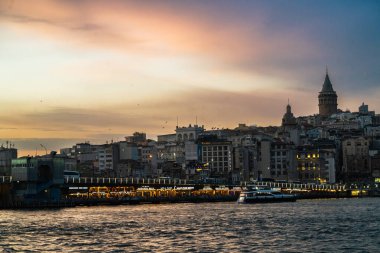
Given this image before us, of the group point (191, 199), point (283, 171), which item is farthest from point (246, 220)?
point (283, 171)

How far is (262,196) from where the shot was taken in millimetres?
140250

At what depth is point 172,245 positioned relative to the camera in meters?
59.8

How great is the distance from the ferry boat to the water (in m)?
43.1

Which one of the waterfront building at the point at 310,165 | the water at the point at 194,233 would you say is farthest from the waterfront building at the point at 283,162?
the water at the point at 194,233

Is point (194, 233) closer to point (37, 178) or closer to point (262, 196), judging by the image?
point (37, 178)

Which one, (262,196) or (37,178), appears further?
(262,196)

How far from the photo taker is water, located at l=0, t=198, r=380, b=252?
5828 cm

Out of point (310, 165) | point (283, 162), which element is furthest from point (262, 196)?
point (310, 165)

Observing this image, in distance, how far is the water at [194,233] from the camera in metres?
58.3

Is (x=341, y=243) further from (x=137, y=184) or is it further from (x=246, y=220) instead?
(x=137, y=184)

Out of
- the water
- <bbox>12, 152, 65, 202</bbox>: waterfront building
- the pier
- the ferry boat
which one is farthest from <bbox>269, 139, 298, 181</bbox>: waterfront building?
the water

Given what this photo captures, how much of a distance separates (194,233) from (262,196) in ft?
236

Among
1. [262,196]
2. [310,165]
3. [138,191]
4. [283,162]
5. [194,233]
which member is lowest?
[194,233]

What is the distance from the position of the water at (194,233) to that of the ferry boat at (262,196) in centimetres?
4314
